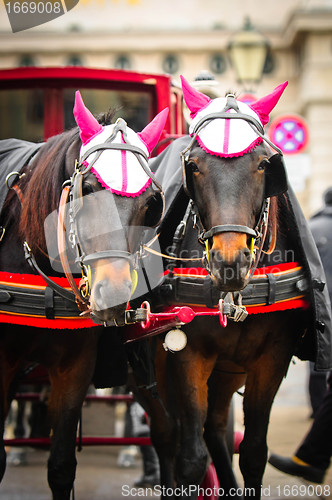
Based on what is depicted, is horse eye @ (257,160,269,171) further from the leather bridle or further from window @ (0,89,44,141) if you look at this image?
window @ (0,89,44,141)

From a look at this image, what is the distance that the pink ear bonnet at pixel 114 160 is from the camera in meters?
3.60

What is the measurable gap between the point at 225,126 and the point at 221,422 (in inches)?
82.6

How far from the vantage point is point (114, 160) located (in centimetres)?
365

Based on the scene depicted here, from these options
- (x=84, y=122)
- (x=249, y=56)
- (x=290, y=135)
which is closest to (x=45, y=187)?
(x=84, y=122)

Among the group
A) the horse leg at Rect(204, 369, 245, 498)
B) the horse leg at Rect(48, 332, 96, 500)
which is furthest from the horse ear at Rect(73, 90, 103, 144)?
the horse leg at Rect(204, 369, 245, 498)

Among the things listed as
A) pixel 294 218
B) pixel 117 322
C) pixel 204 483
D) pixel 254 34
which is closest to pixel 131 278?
pixel 117 322

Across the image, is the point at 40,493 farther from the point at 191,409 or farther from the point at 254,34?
the point at 254,34

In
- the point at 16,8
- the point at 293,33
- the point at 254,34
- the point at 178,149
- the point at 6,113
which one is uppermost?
the point at 293,33

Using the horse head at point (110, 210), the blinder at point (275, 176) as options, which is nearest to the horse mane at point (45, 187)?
the horse head at point (110, 210)

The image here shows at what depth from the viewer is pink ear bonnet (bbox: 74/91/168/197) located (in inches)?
142

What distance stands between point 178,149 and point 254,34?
661 centimetres

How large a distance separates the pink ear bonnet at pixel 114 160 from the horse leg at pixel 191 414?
3.33ft

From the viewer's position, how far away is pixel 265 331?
4398 millimetres

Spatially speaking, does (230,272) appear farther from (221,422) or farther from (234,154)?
(221,422)
